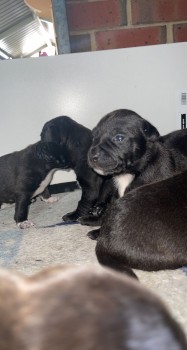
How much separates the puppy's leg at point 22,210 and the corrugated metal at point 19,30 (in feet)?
10.4

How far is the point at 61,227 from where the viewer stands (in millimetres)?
2350

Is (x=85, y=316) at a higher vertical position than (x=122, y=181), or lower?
higher

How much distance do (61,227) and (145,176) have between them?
0.56 m

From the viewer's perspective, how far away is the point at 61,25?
10.5 ft

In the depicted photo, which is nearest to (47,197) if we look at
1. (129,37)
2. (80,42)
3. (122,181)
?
(122,181)

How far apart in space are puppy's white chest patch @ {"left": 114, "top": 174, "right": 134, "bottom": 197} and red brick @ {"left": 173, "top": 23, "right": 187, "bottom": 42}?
1.71 meters

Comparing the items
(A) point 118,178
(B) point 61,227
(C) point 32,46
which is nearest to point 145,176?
(A) point 118,178

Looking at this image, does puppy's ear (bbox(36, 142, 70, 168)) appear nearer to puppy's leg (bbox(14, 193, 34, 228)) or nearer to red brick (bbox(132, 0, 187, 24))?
puppy's leg (bbox(14, 193, 34, 228))

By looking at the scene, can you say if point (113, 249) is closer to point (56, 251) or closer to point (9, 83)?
point (56, 251)

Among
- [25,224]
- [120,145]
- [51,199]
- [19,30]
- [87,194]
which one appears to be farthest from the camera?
[19,30]

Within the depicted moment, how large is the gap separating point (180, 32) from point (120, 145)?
1699 mm

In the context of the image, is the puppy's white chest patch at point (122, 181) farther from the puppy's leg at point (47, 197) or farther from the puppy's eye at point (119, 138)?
the puppy's leg at point (47, 197)

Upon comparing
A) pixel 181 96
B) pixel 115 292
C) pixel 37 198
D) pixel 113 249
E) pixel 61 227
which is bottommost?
pixel 37 198

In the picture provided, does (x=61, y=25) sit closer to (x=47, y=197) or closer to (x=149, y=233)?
(x=47, y=197)
